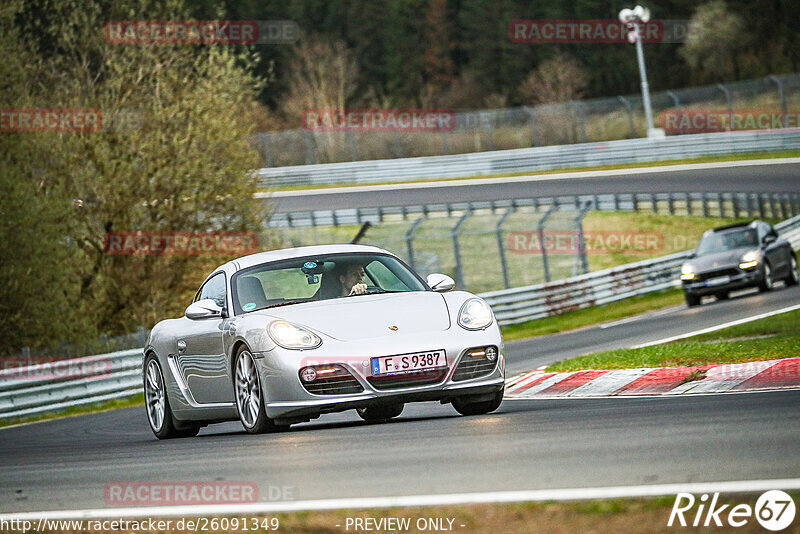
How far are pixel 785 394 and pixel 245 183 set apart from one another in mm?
21104

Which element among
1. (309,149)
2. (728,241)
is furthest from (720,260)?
(309,149)

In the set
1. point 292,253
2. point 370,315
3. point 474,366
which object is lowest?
point 474,366

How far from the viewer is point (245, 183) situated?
29578 millimetres

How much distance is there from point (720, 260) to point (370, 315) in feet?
57.0

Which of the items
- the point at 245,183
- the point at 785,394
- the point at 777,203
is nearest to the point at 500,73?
the point at 777,203

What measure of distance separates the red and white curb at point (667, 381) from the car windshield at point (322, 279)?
232 cm

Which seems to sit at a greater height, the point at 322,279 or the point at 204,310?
the point at 322,279

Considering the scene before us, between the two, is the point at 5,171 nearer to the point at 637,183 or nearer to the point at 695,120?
the point at 637,183

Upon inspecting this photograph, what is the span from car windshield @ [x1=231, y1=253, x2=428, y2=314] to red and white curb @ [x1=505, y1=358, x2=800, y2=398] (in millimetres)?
2320

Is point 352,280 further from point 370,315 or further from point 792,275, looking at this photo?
point 792,275

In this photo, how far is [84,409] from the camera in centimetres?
2175

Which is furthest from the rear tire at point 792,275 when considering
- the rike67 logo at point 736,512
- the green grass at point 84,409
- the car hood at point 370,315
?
the rike67 logo at point 736,512

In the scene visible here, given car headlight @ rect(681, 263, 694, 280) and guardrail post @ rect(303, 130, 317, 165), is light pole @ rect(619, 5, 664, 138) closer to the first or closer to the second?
guardrail post @ rect(303, 130, 317, 165)

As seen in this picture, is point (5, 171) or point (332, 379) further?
point (5, 171)
